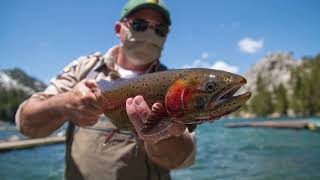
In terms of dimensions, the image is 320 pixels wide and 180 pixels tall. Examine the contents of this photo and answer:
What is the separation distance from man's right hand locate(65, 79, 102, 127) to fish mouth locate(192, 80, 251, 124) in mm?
882

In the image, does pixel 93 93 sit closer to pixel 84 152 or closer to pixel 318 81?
pixel 84 152

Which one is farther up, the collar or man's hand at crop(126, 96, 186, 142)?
man's hand at crop(126, 96, 186, 142)

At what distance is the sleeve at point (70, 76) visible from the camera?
3.48 meters

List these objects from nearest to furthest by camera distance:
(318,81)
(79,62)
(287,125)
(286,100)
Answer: (79,62) → (287,125) → (318,81) → (286,100)

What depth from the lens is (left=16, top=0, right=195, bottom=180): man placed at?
9.76ft

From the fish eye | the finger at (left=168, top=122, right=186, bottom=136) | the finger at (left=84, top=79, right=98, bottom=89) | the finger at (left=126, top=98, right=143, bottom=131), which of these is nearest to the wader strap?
the finger at (left=84, top=79, right=98, bottom=89)

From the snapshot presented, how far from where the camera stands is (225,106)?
1.91 m

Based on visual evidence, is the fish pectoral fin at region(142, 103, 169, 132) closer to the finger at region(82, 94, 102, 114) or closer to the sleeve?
the finger at region(82, 94, 102, 114)

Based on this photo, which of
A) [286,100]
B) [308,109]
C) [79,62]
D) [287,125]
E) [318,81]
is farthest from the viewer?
[286,100]

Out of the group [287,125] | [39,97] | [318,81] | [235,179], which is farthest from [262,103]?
[39,97]

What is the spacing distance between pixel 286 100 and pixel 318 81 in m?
17.3

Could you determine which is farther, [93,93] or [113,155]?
[113,155]

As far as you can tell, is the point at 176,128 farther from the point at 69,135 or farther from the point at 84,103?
the point at 69,135

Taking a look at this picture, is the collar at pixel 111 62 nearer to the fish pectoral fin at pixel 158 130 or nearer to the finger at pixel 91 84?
the finger at pixel 91 84
